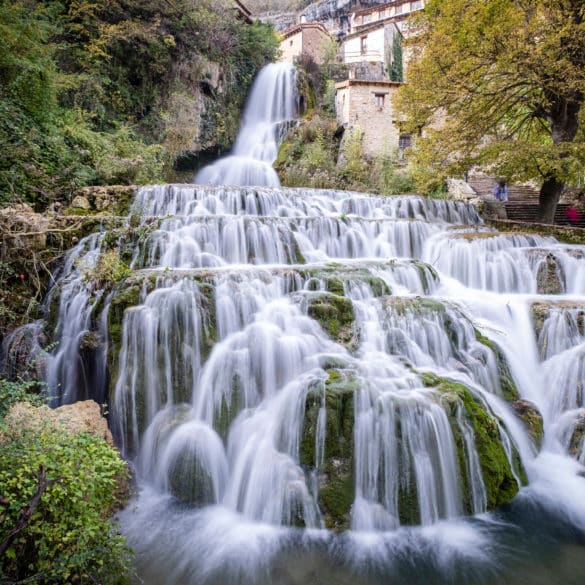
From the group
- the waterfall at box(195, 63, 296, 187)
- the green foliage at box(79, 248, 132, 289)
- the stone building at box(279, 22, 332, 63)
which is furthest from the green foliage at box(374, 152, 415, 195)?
the stone building at box(279, 22, 332, 63)

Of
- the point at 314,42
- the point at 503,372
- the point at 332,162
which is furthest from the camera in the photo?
the point at 314,42

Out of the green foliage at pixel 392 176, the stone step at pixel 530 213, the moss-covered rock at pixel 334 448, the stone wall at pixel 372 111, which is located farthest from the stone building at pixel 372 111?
the moss-covered rock at pixel 334 448

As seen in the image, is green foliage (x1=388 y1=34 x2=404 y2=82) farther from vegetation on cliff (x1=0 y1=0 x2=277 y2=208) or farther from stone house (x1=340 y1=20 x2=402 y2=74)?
vegetation on cliff (x1=0 y1=0 x2=277 y2=208)

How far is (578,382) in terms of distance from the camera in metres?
5.85

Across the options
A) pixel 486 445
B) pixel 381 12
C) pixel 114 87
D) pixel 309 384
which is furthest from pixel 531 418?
pixel 381 12

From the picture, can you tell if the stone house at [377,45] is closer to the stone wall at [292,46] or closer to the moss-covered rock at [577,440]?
the stone wall at [292,46]

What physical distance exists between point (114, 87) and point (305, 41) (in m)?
19.8

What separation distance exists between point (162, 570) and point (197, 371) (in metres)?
2.33

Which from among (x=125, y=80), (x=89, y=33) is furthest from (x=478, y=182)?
(x=89, y=33)

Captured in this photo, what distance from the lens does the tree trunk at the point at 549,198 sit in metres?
12.0

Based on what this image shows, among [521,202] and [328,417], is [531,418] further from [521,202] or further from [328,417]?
[521,202]

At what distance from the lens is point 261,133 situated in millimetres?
21781

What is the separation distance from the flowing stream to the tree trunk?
255 inches

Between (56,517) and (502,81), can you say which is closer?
(56,517)
